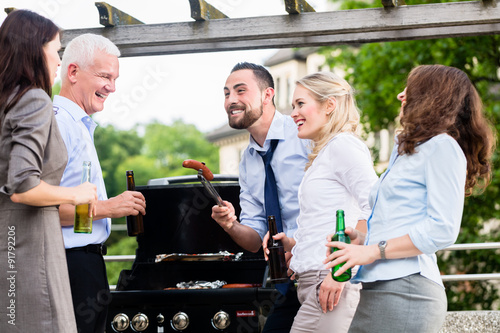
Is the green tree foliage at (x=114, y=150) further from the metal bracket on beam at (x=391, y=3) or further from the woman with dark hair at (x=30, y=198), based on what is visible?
the woman with dark hair at (x=30, y=198)

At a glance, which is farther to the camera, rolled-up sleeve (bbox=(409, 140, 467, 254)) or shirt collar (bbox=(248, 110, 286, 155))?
shirt collar (bbox=(248, 110, 286, 155))

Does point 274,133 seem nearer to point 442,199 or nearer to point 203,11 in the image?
point 203,11

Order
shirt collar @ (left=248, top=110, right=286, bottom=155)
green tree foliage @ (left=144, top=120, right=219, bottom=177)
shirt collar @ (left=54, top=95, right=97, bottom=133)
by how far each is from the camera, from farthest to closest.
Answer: green tree foliage @ (left=144, top=120, right=219, bottom=177)
shirt collar @ (left=248, top=110, right=286, bottom=155)
shirt collar @ (left=54, top=95, right=97, bottom=133)

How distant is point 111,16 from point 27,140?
90.7 inches

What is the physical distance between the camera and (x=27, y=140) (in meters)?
2.29

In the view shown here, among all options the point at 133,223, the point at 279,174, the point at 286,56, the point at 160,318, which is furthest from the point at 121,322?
the point at 286,56

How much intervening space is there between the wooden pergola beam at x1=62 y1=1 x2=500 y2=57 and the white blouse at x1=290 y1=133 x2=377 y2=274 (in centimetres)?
144

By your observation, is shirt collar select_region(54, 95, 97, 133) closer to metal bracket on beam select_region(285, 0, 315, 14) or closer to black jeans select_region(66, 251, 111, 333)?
black jeans select_region(66, 251, 111, 333)

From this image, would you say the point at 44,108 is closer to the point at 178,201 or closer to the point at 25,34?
the point at 25,34

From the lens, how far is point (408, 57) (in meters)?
13.0

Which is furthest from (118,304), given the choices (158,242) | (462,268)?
(462,268)

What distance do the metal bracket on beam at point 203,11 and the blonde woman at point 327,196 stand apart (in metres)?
1.43

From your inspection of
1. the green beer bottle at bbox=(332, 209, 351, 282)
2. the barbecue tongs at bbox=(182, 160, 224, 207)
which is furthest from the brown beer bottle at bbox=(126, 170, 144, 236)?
the green beer bottle at bbox=(332, 209, 351, 282)

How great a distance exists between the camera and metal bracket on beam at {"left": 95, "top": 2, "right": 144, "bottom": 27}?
4.36 meters
